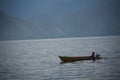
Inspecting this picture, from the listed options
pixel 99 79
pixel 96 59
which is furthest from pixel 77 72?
pixel 96 59

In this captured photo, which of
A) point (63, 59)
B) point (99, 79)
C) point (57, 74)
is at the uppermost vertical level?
point (63, 59)

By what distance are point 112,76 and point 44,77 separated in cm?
1167

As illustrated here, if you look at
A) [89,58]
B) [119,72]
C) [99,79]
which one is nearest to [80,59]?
[89,58]

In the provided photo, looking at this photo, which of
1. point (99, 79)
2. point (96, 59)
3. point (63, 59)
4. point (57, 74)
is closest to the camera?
point (99, 79)

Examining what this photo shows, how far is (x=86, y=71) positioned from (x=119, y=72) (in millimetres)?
6851

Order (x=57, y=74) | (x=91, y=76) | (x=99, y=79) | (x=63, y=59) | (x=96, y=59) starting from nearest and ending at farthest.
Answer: (x=99, y=79)
(x=91, y=76)
(x=57, y=74)
(x=63, y=59)
(x=96, y=59)

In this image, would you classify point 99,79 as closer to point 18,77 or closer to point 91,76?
point 91,76

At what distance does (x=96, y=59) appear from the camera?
75.0m

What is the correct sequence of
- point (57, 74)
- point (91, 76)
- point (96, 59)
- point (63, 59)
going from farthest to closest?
point (96, 59), point (63, 59), point (57, 74), point (91, 76)

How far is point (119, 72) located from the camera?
51625 millimetres

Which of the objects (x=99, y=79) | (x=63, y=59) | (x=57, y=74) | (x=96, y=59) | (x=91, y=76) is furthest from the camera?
(x=96, y=59)

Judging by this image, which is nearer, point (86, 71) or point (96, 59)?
point (86, 71)

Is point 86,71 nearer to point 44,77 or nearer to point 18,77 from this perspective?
point 44,77

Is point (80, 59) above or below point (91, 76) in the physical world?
above
